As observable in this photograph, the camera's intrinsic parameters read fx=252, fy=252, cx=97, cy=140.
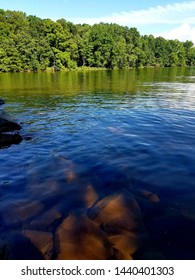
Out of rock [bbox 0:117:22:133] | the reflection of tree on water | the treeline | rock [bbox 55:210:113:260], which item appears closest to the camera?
rock [bbox 55:210:113:260]

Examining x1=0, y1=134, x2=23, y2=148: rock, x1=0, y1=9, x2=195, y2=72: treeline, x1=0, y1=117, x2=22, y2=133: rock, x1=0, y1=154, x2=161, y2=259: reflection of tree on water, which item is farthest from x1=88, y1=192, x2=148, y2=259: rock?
x1=0, y1=9, x2=195, y2=72: treeline

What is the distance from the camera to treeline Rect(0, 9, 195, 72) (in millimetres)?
81438

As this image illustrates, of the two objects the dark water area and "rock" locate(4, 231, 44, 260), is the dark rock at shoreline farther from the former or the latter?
"rock" locate(4, 231, 44, 260)

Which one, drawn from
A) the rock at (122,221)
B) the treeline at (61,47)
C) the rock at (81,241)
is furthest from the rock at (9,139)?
the treeline at (61,47)

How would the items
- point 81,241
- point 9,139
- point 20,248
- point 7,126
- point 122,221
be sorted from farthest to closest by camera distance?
point 7,126, point 9,139, point 122,221, point 81,241, point 20,248

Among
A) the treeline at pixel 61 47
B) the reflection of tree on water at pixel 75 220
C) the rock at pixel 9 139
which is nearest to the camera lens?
the reflection of tree on water at pixel 75 220

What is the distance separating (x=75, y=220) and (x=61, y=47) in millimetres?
99754

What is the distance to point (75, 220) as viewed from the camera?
648cm

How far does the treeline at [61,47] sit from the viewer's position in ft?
267

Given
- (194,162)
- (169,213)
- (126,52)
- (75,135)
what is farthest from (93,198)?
(126,52)

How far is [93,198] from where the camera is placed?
752cm

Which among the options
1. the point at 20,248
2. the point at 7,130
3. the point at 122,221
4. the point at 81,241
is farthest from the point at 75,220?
the point at 7,130

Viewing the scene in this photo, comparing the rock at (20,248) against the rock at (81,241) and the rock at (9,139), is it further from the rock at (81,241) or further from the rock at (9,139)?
the rock at (9,139)

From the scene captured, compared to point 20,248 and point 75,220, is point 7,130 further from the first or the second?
point 20,248
